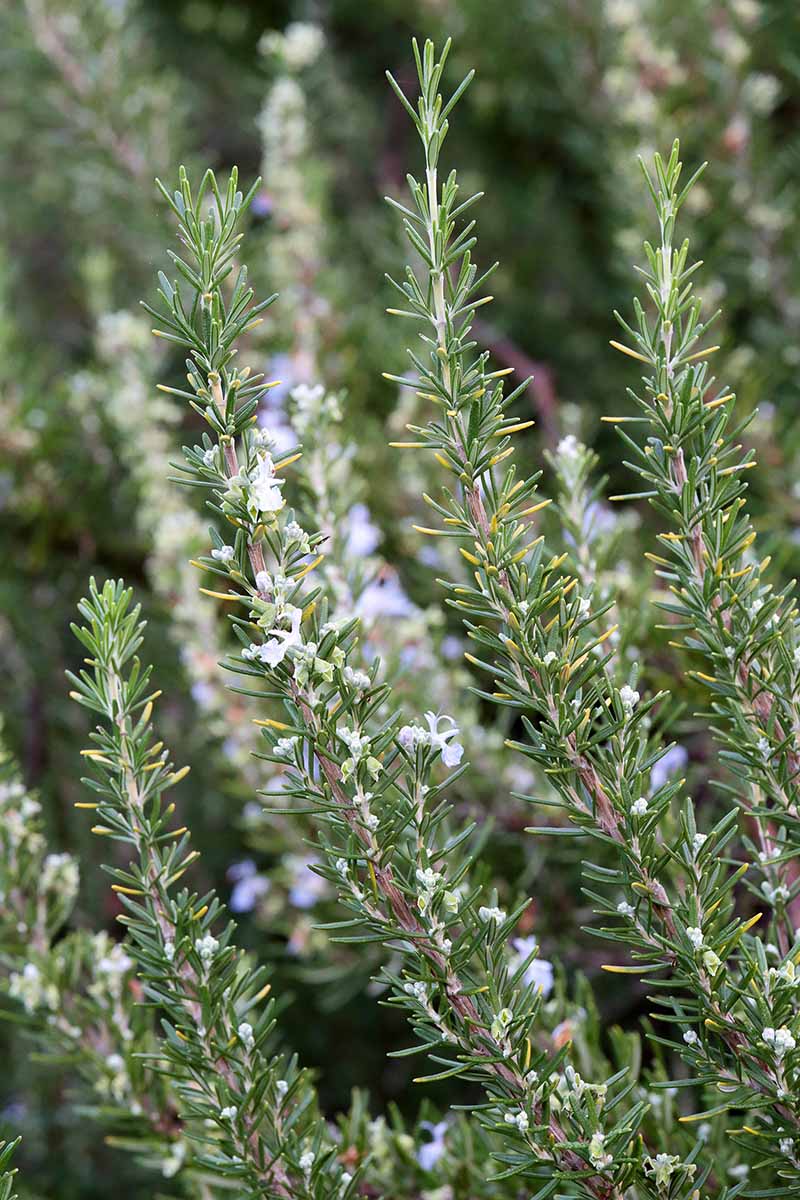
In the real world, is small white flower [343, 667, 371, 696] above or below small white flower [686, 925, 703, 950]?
above

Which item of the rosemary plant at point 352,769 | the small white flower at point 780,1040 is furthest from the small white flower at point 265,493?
the small white flower at point 780,1040

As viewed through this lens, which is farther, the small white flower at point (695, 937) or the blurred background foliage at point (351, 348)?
the blurred background foliage at point (351, 348)

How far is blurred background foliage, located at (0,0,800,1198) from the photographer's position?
3.93ft

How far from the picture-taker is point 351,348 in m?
1.51

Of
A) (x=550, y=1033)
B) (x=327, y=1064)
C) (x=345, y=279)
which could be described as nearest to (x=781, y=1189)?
(x=550, y=1033)

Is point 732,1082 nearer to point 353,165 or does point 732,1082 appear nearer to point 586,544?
point 586,544

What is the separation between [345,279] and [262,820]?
2.76ft

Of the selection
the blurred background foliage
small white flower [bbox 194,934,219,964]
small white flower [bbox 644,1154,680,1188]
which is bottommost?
small white flower [bbox 644,1154,680,1188]

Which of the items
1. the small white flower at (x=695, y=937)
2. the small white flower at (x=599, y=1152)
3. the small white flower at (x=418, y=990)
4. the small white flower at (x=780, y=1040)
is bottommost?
the small white flower at (x=599, y=1152)

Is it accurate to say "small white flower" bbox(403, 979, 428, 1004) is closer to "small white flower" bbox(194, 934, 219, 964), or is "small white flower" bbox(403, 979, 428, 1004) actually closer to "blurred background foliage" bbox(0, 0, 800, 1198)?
"small white flower" bbox(194, 934, 219, 964)

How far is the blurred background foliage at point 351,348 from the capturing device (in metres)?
1.20

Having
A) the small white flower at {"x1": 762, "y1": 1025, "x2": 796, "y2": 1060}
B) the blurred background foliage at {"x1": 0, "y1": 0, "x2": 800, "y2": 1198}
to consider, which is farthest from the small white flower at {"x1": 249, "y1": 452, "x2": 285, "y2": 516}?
the blurred background foliage at {"x1": 0, "y1": 0, "x2": 800, "y2": 1198}

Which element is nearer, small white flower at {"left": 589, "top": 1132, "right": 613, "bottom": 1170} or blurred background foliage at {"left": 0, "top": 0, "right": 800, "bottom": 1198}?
small white flower at {"left": 589, "top": 1132, "right": 613, "bottom": 1170}

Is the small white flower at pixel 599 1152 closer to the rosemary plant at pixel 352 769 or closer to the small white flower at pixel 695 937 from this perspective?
the rosemary plant at pixel 352 769
